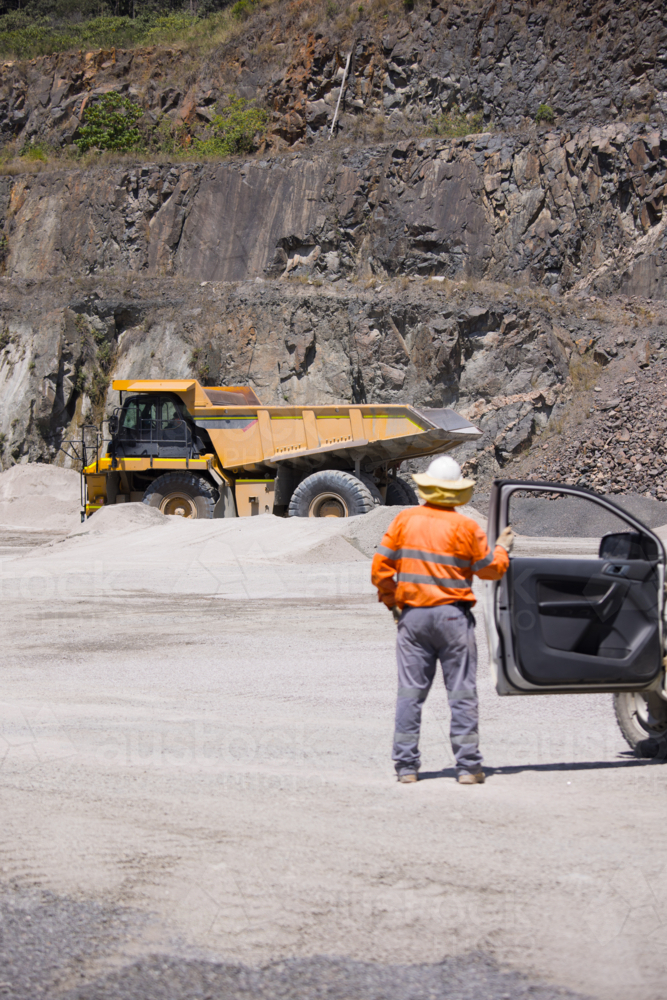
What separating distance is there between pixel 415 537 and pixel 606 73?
3276cm

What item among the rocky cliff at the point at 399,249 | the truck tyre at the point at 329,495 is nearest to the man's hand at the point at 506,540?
the truck tyre at the point at 329,495

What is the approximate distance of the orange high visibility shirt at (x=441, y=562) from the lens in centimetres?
432

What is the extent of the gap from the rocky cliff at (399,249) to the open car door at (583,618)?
63.3 feet

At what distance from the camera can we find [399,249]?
3105 centimetres

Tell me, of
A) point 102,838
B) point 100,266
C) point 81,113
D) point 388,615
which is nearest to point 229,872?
point 102,838

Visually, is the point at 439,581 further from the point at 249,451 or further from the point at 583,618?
the point at 249,451

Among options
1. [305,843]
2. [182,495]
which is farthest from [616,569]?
[182,495]

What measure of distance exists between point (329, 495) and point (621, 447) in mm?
8877

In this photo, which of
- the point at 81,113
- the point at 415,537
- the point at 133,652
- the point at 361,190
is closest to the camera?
the point at 415,537

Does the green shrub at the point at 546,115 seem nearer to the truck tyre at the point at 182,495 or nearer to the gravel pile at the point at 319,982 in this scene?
the truck tyre at the point at 182,495

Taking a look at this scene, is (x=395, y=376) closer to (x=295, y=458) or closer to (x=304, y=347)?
(x=304, y=347)

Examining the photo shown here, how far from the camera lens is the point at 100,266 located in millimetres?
34406

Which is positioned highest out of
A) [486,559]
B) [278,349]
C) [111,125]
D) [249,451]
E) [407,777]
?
[111,125]

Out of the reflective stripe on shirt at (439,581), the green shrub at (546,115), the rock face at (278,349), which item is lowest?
the reflective stripe on shirt at (439,581)
